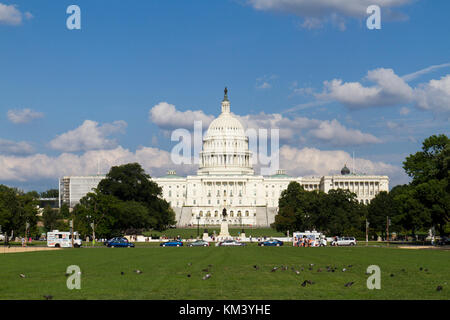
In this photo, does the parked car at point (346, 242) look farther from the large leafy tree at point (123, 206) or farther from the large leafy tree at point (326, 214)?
the large leafy tree at point (123, 206)

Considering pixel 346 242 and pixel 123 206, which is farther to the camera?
pixel 123 206

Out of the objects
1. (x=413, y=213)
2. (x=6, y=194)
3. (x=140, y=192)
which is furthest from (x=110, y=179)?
(x=413, y=213)

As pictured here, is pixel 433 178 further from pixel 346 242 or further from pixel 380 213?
pixel 380 213

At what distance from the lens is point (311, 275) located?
27938 millimetres

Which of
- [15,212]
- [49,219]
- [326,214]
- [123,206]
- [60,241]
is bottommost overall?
[60,241]

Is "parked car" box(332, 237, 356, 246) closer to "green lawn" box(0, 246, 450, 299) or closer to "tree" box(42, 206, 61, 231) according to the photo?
"green lawn" box(0, 246, 450, 299)

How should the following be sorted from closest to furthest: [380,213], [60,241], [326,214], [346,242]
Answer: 1. [60,241]
2. [346,242]
3. [326,214]
4. [380,213]

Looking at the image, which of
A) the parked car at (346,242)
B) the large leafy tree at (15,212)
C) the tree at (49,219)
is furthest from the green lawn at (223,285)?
the tree at (49,219)

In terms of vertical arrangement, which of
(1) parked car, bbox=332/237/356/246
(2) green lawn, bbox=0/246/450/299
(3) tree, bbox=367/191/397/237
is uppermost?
(3) tree, bbox=367/191/397/237

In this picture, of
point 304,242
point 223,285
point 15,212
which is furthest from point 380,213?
point 223,285

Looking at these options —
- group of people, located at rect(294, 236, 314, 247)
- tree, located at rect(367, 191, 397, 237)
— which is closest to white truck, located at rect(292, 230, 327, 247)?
group of people, located at rect(294, 236, 314, 247)

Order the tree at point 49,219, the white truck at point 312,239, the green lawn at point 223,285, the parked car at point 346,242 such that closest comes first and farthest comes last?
1. the green lawn at point 223,285
2. the white truck at point 312,239
3. the parked car at point 346,242
4. the tree at point 49,219
